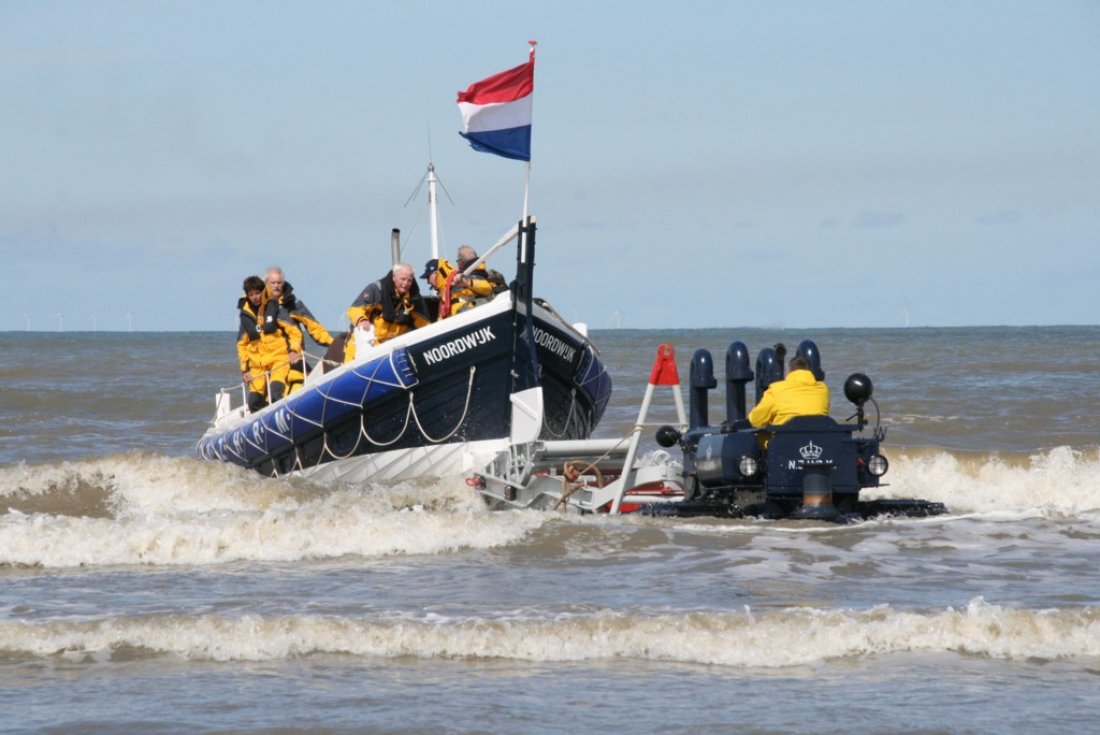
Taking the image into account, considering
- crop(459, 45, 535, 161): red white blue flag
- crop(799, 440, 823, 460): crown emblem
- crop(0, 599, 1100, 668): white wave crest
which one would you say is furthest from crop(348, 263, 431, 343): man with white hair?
crop(0, 599, 1100, 668): white wave crest

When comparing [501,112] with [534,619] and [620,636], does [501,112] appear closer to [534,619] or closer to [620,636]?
[534,619]

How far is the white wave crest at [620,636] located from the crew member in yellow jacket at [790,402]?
2647mm

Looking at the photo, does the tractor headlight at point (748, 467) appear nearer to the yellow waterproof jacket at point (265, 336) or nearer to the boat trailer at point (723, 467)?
the boat trailer at point (723, 467)

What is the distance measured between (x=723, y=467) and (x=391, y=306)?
419 centimetres

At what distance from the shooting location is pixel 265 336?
13555 millimetres

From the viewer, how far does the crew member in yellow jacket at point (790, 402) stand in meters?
9.84

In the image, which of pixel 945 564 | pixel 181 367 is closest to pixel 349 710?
pixel 945 564

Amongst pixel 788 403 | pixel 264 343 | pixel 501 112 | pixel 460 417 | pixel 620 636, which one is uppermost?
pixel 501 112

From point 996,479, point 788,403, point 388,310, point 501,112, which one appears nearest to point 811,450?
point 788,403

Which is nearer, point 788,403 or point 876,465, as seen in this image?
point 788,403

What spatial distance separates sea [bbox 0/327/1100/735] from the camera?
5957 millimetres

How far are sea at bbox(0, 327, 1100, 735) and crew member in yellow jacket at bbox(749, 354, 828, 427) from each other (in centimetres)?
76

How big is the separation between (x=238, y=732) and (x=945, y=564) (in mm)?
4964

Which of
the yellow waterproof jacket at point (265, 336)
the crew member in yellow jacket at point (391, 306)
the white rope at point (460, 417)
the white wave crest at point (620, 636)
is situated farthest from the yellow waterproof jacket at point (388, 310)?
the white wave crest at point (620, 636)
